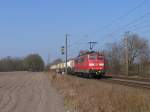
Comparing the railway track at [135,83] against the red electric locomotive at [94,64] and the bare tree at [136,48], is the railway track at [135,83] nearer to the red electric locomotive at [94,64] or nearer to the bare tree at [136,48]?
the red electric locomotive at [94,64]

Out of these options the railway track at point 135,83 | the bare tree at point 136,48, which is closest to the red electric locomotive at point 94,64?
the railway track at point 135,83

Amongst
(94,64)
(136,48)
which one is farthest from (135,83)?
(136,48)

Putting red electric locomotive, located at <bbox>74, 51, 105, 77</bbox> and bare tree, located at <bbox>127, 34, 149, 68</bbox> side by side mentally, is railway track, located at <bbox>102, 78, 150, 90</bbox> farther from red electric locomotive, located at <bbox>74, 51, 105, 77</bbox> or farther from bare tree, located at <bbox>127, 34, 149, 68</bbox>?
bare tree, located at <bbox>127, 34, 149, 68</bbox>

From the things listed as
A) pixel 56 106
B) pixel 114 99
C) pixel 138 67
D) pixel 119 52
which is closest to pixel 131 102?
pixel 114 99

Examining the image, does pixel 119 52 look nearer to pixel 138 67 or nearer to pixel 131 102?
pixel 138 67

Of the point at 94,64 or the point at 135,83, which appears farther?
the point at 94,64

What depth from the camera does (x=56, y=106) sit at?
846 inches

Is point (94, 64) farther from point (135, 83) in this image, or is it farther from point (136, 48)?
point (136, 48)

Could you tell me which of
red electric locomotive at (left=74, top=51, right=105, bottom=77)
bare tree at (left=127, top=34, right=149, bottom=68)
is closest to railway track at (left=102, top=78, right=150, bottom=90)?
red electric locomotive at (left=74, top=51, right=105, bottom=77)

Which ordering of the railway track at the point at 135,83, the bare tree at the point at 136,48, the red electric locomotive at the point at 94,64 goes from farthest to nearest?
the bare tree at the point at 136,48
the red electric locomotive at the point at 94,64
the railway track at the point at 135,83

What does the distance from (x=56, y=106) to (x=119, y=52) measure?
91.5 metres

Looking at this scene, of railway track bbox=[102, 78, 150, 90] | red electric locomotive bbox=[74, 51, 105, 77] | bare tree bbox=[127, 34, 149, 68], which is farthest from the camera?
bare tree bbox=[127, 34, 149, 68]

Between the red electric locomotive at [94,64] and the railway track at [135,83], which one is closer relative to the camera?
the railway track at [135,83]

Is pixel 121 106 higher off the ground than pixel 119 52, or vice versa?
pixel 119 52
